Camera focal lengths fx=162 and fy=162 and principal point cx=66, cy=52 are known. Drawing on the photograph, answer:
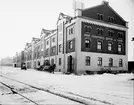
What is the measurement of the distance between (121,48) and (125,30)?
3958 mm

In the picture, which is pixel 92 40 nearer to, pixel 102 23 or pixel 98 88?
pixel 102 23

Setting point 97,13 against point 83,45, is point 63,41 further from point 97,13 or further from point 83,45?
point 97,13

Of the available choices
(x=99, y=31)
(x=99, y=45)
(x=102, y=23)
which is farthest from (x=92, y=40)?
(x=102, y=23)

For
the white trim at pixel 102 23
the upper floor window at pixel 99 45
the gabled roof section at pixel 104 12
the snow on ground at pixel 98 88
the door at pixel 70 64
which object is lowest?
the snow on ground at pixel 98 88

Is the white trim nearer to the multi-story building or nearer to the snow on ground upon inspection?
the multi-story building

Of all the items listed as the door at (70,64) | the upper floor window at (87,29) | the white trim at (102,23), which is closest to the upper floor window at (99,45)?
the upper floor window at (87,29)

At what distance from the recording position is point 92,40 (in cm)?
2898

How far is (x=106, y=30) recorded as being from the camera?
1209 inches

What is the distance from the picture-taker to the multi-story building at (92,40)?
90.5ft

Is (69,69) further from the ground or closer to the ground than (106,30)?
closer to the ground

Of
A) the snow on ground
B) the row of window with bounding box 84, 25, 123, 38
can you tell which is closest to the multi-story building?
the row of window with bounding box 84, 25, 123, 38

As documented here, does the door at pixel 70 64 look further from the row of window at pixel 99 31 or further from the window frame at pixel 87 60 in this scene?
the row of window at pixel 99 31

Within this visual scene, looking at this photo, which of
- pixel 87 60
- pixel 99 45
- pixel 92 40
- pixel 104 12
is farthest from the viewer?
pixel 104 12

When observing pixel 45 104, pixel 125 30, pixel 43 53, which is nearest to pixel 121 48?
pixel 125 30
